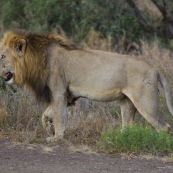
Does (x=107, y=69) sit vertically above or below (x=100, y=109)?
above

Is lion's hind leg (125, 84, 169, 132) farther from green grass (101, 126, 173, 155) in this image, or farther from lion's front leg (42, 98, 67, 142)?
lion's front leg (42, 98, 67, 142)

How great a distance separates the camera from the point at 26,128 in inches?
330

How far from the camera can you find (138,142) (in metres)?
7.37

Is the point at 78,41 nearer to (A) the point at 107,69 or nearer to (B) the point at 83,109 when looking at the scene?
(B) the point at 83,109

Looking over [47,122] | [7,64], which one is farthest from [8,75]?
[47,122]

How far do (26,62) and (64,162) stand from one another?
65.4 inches

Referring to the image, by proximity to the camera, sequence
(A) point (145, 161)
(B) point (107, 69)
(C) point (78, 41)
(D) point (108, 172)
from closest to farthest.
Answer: (D) point (108, 172) < (A) point (145, 161) < (B) point (107, 69) < (C) point (78, 41)

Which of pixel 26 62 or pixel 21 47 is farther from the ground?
pixel 21 47

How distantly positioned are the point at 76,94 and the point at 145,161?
4.65 feet

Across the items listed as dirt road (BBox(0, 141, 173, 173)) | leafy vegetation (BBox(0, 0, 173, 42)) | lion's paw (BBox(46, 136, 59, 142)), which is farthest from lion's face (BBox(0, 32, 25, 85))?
leafy vegetation (BBox(0, 0, 173, 42))

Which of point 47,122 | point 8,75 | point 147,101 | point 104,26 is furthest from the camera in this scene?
point 104,26

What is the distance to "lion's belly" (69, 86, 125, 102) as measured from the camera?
7973mm

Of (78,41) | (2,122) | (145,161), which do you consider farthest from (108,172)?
(78,41)

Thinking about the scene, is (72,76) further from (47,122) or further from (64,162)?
(64,162)
